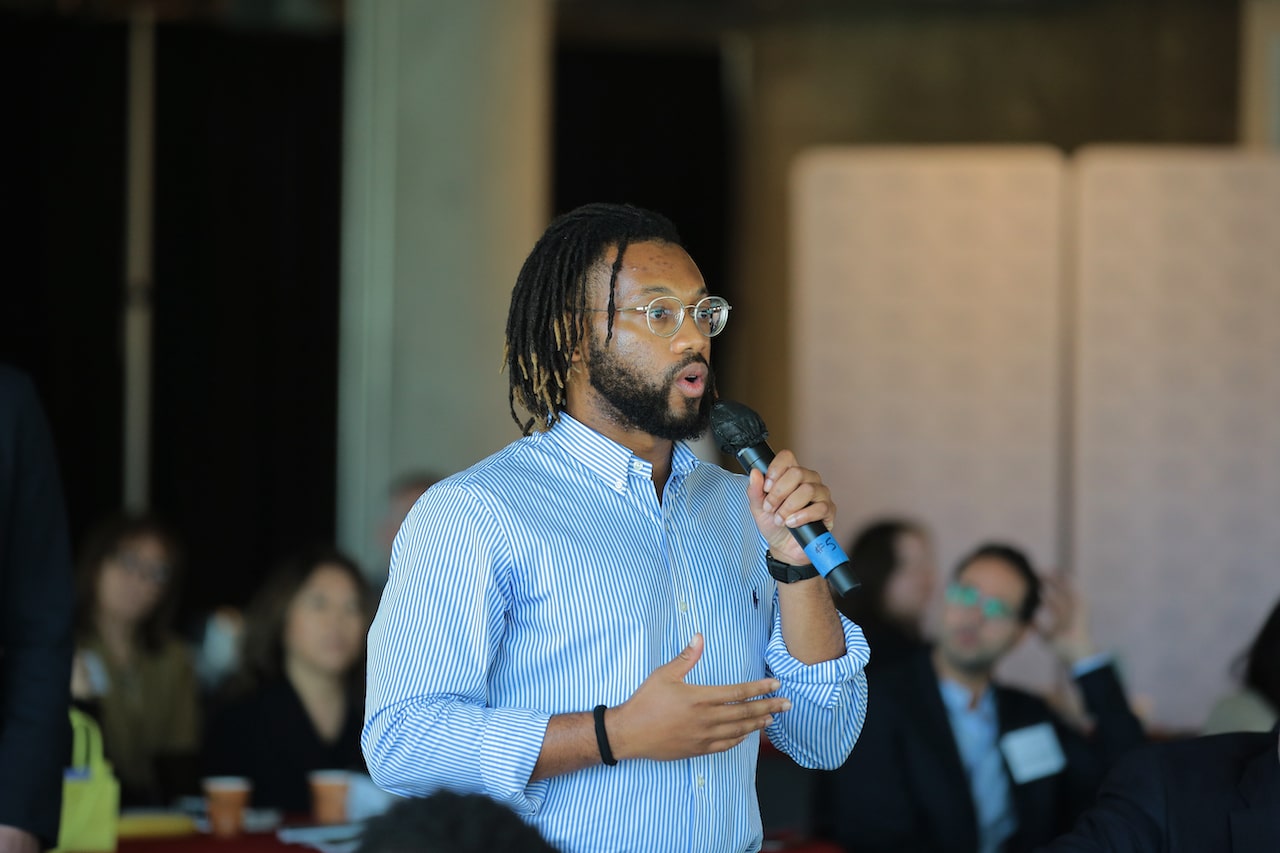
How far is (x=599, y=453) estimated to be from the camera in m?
1.67

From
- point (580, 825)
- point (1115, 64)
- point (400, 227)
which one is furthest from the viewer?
point (1115, 64)

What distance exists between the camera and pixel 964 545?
605cm

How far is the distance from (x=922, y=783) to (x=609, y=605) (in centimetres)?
206

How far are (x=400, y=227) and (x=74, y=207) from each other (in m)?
2.50

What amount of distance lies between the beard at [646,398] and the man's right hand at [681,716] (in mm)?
255

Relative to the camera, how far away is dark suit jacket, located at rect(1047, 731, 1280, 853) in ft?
6.47

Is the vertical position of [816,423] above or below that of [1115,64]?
below

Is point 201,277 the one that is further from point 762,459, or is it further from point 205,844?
point 762,459

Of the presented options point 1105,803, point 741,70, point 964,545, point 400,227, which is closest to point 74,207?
point 400,227

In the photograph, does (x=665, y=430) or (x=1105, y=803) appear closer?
(x=665, y=430)

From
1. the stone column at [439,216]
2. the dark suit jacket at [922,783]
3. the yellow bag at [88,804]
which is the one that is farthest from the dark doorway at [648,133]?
the yellow bag at [88,804]

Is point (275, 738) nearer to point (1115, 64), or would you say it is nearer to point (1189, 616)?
point (1189, 616)

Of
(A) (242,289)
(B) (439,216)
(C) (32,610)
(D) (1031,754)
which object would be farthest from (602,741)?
(A) (242,289)

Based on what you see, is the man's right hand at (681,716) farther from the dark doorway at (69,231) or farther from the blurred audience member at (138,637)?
the dark doorway at (69,231)
